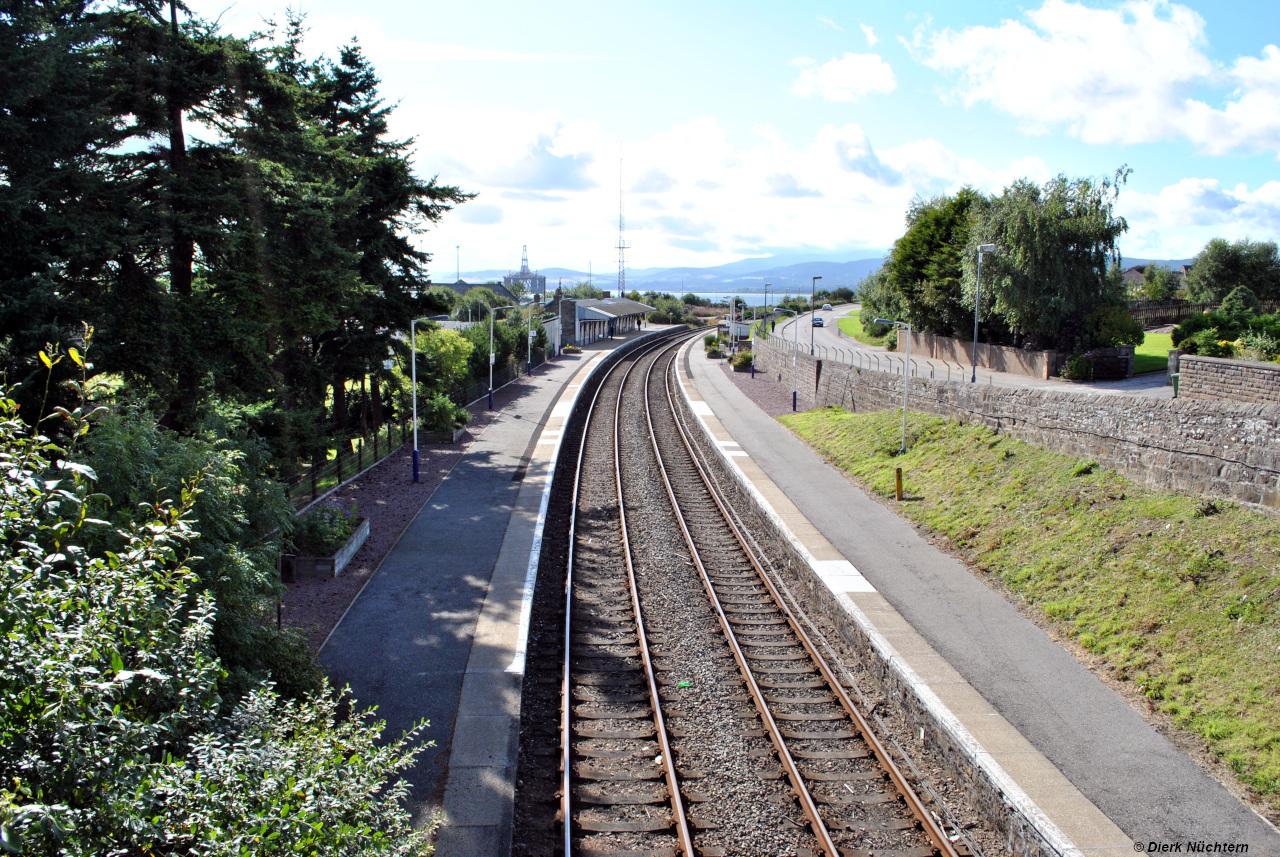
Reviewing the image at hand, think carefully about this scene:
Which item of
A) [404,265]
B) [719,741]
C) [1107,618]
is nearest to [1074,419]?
[1107,618]

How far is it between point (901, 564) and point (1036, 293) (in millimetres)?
27870

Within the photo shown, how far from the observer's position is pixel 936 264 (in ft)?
159

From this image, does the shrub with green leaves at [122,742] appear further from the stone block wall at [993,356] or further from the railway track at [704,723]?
the stone block wall at [993,356]

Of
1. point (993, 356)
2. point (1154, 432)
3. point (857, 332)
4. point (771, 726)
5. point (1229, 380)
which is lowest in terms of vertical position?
point (771, 726)

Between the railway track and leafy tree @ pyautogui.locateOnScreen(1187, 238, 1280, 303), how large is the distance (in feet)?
186

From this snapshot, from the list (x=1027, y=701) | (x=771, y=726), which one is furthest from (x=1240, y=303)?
(x=771, y=726)

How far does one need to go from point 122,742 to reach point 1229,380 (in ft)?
86.6

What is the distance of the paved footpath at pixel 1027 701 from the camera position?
7852 millimetres

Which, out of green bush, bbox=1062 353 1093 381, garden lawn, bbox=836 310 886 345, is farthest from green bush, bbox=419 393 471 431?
garden lawn, bbox=836 310 886 345

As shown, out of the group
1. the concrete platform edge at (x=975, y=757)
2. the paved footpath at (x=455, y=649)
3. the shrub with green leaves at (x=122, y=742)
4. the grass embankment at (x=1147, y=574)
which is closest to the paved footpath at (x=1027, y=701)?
A: the concrete platform edge at (x=975, y=757)

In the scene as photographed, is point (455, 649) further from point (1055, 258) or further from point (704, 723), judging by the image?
point (1055, 258)

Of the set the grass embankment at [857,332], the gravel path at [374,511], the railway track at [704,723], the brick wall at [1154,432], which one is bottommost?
the railway track at [704,723]

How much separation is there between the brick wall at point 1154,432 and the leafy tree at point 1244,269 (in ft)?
157

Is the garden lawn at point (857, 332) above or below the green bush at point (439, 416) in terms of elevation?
above
